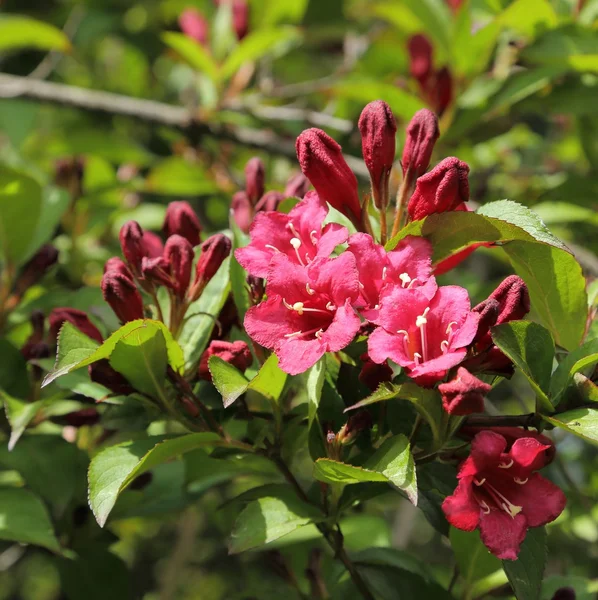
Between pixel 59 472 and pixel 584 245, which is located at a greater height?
pixel 59 472

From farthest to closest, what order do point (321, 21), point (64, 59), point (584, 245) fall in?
1. point (64, 59)
2. point (321, 21)
3. point (584, 245)

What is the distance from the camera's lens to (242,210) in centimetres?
156

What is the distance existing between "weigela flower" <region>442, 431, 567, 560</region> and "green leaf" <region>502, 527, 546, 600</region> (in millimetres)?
61

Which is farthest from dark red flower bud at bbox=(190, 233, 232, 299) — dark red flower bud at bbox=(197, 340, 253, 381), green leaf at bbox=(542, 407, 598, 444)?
green leaf at bbox=(542, 407, 598, 444)

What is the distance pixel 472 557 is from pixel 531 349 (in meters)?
0.57

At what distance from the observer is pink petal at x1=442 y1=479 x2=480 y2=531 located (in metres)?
1.05

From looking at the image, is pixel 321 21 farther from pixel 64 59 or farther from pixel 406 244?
pixel 406 244

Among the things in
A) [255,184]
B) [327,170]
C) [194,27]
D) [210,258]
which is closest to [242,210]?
[255,184]

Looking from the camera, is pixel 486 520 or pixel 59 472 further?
pixel 59 472

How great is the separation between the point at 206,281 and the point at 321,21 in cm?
235

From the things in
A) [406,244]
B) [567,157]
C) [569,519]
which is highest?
[406,244]

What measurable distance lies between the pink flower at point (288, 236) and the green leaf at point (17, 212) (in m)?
0.83

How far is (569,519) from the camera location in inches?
95.3

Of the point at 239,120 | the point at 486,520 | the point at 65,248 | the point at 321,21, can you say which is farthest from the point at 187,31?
the point at 486,520
